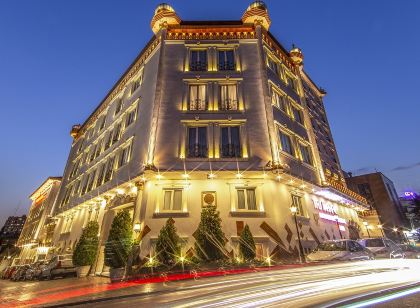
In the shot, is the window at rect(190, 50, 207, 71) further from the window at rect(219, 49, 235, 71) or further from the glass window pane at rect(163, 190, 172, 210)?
the glass window pane at rect(163, 190, 172, 210)

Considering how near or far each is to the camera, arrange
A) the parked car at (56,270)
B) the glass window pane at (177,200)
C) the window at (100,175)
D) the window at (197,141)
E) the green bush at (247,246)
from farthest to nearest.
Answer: the window at (100,175)
the parked car at (56,270)
the window at (197,141)
the glass window pane at (177,200)
the green bush at (247,246)

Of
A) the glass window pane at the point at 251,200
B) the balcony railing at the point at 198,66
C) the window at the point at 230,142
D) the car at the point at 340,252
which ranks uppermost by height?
the balcony railing at the point at 198,66

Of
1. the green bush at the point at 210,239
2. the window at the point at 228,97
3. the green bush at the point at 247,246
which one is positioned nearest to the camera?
the green bush at the point at 210,239

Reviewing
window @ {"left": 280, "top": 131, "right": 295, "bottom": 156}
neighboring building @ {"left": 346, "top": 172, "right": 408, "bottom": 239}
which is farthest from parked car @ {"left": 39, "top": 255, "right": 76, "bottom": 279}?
neighboring building @ {"left": 346, "top": 172, "right": 408, "bottom": 239}

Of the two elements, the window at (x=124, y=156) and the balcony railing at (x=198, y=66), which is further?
the balcony railing at (x=198, y=66)

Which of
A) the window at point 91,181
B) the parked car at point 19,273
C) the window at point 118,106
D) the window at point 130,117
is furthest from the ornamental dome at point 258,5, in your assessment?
the parked car at point 19,273

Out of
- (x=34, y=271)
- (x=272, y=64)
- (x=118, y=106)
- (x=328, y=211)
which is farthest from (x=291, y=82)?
(x=34, y=271)

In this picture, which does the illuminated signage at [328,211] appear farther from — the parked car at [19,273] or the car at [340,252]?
the parked car at [19,273]

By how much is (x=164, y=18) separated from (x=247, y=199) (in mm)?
17427

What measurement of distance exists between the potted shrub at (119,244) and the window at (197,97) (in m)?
9.02

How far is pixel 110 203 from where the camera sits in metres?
20.2

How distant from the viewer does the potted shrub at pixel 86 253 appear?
59.2 feet

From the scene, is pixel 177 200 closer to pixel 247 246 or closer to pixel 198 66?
pixel 247 246

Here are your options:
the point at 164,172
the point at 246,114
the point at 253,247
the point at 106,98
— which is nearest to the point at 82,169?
the point at 106,98
